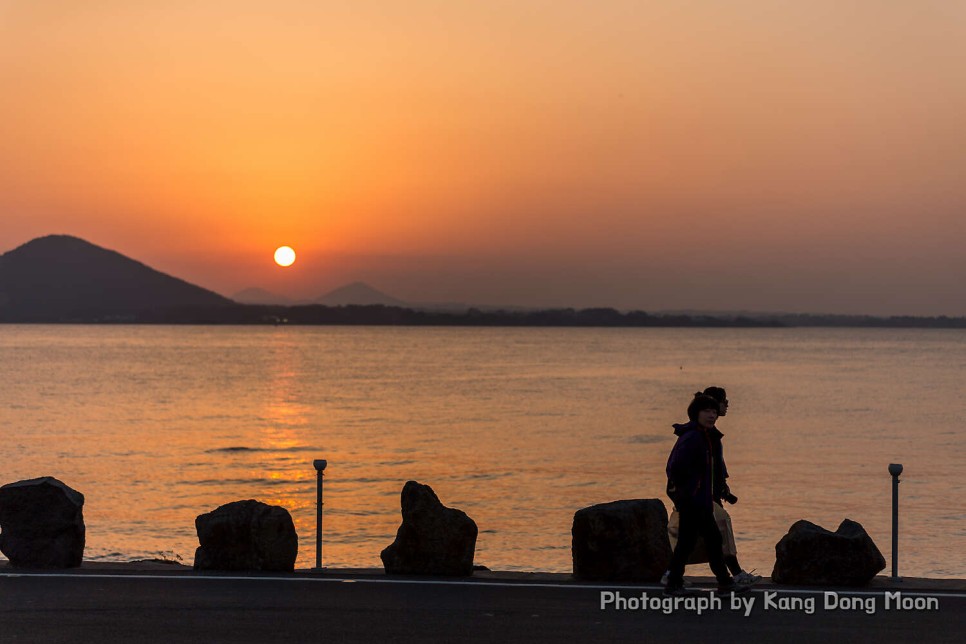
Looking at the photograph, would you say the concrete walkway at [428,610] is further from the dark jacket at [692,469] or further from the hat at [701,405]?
the hat at [701,405]

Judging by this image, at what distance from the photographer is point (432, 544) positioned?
11609 millimetres

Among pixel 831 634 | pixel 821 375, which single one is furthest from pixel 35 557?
pixel 821 375

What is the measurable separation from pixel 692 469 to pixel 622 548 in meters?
1.34

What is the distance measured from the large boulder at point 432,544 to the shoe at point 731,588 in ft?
7.76

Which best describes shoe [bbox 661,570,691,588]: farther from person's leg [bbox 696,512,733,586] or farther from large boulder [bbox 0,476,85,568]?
large boulder [bbox 0,476,85,568]

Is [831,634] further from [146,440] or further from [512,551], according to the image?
[146,440]

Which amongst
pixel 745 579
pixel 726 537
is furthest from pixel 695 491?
pixel 745 579

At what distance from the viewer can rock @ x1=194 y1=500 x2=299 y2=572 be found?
460 inches

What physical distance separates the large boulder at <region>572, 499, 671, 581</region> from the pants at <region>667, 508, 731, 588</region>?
29.9 inches

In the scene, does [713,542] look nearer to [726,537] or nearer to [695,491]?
[726,537]

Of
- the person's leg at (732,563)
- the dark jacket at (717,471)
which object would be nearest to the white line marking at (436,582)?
the person's leg at (732,563)

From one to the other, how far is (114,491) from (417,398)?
48.3 m

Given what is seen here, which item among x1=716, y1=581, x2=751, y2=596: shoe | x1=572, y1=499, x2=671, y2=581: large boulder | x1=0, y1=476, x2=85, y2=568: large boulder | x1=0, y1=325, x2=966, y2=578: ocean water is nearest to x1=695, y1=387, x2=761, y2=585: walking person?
x1=716, y1=581, x2=751, y2=596: shoe

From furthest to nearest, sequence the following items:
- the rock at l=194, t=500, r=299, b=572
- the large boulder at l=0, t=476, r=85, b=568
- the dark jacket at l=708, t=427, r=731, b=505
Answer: the large boulder at l=0, t=476, r=85, b=568 < the rock at l=194, t=500, r=299, b=572 < the dark jacket at l=708, t=427, r=731, b=505
